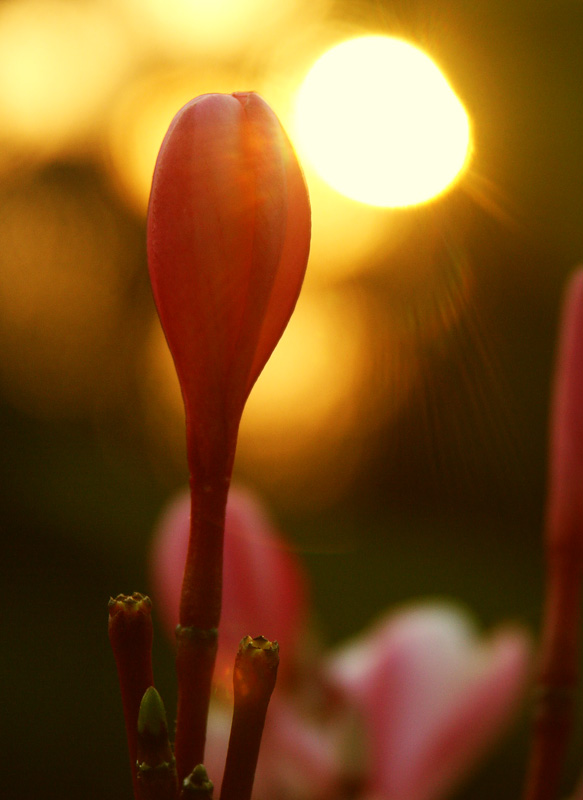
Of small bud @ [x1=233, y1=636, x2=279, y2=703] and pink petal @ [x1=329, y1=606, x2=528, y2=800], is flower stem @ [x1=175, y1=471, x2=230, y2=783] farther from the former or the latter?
pink petal @ [x1=329, y1=606, x2=528, y2=800]

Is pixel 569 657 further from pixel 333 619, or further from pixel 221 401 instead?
pixel 333 619

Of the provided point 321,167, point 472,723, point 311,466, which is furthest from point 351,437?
point 472,723

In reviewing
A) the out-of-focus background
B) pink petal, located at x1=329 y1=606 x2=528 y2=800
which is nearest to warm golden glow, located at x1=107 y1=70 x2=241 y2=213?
the out-of-focus background

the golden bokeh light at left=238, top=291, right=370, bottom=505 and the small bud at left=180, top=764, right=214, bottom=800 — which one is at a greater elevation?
the golden bokeh light at left=238, top=291, right=370, bottom=505

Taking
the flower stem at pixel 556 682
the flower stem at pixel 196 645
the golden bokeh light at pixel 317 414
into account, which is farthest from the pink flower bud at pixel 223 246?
the golden bokeh light at pixel 317 414

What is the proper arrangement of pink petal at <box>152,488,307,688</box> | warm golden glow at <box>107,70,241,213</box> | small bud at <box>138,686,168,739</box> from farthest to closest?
warm golden glow at <box>107,70,241,213</box> → pink petal at <box>152,488,307,688</box> → small bud at <box>138,686,168,739</box>

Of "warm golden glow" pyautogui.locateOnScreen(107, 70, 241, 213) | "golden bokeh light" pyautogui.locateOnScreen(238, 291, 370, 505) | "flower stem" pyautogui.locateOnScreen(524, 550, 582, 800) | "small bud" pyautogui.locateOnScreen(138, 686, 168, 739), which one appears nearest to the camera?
"small bud" pyautogui.locateOnScreen(138, 686, 168, 739)

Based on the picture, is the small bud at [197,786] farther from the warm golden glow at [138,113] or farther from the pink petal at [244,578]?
the warm golden glow at [138,113]

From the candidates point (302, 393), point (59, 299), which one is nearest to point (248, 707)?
point (59, 299)
